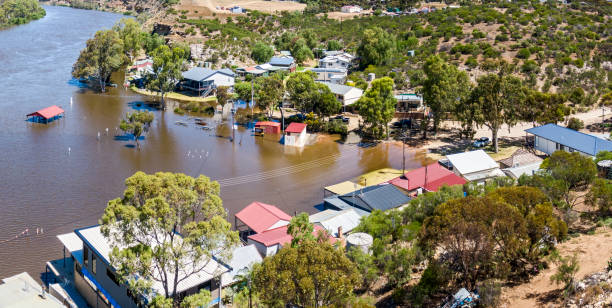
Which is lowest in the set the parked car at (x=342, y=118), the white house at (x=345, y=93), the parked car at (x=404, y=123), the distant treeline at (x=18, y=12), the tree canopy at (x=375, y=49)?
the parked car at (x=404, y=123)

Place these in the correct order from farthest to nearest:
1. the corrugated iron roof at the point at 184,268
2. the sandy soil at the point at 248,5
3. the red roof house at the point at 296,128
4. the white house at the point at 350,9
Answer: the white house at the point at 350,9 → the sandy soil at the point at 248,5 → the red roof house at the point at 296,128 → the corrugated iron roof at the point at 184,268

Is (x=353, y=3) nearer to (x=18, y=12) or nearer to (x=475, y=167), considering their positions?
(x=18, y=12)

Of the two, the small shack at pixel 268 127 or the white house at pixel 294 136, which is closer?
the white house at pixel 294 136

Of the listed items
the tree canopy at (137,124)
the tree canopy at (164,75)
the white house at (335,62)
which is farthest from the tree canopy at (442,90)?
the white house at (335,62)

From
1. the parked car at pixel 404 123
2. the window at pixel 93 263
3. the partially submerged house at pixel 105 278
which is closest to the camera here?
the partially submerged house at pixel 105 278

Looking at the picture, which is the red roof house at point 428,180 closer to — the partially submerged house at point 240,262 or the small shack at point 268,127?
the partially submerged house at point 240,262

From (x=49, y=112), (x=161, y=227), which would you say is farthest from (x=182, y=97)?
(x=161, y=227)
